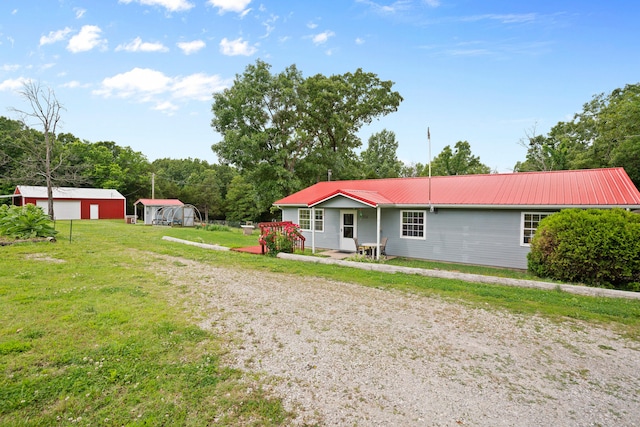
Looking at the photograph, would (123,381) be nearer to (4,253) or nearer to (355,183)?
(4,253)

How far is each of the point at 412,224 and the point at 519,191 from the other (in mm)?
3987

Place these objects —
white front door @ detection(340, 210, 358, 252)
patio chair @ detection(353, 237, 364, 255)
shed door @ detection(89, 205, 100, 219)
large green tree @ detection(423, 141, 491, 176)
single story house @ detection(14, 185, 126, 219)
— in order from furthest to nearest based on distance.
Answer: large green tree @ detection(423, 141, 491, 176), shed door @ detection(89, 205, 100, 219), single story house @ detection(14, 185, 126, 219), white front door @ detection(340, 210, 358, 252), patio chair @ detection(353, 237, 364, 255)

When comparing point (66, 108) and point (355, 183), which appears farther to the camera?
point (66, 108)

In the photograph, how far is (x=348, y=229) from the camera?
1451 cm

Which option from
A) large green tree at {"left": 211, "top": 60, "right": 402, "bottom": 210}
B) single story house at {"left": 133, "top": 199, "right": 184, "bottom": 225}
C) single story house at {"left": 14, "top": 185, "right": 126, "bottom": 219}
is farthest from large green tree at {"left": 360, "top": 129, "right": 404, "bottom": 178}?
single story house at {"left": 14, "top": 185, "right": 126, "bottom": 219}

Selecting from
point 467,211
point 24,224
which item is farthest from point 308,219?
point 24,224

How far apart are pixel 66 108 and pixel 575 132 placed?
1718 inches

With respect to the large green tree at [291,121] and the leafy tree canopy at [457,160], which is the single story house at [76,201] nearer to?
the large green tree at [291,121]

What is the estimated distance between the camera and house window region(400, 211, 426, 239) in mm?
12984

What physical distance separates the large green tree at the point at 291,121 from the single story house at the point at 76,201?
18.0 metres

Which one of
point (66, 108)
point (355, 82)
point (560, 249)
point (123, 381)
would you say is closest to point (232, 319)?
point (123, 381)

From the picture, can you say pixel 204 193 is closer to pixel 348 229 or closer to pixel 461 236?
pixel 348 229

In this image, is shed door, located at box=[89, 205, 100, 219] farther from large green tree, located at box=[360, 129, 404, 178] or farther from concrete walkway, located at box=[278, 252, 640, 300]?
large green tree, located at box=[360, 129, 404, 178]

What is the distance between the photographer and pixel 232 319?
5316 millimetres
